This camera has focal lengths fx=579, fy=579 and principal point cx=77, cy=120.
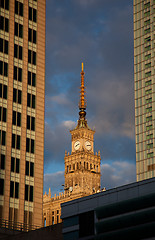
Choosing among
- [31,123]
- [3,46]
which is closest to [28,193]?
[31,123]

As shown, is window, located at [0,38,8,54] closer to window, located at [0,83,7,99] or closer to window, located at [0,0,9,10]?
window, located at [0,83,7,99]

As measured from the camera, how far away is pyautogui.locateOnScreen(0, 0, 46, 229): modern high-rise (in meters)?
115

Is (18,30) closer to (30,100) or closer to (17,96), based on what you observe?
(17,96)

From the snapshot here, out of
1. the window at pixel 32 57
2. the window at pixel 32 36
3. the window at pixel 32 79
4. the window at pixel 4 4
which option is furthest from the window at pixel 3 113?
the window at pixel 4 4

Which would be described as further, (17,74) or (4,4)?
(4,4)

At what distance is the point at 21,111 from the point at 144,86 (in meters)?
44.8

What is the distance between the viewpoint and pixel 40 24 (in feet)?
436

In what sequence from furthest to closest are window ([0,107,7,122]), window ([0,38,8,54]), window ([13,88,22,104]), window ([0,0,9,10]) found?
1. window ([0,0,9,10])
2. window ([0,38,8,54])
3. window ([13,88,22,104])
4. window ([0,107,7,122])

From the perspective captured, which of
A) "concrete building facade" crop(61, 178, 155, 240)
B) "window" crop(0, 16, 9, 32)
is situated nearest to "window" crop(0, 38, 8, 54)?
"window" crop(0, 16, 9, 32)

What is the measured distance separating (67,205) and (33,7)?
6479 centimetres

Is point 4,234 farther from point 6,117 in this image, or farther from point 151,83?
point 151,83

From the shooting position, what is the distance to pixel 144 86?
155m

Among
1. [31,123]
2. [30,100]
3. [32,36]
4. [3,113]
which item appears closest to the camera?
[3,113]

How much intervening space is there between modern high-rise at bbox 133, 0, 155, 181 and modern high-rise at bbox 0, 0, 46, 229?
113ft
